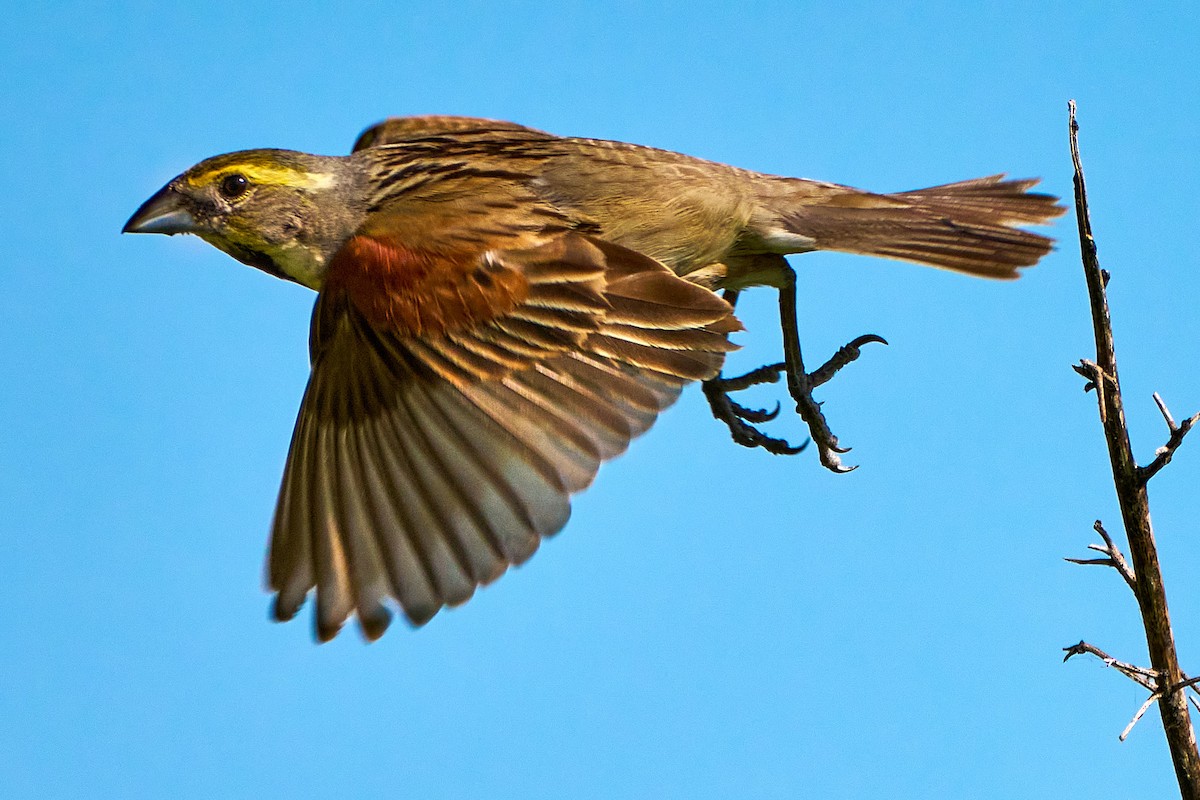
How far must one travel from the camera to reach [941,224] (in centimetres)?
566

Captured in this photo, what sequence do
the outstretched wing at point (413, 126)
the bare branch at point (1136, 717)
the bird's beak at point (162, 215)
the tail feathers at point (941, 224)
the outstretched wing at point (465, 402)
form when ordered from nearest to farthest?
the bare branch at point (1136, 717) < the outstretched wing at point (465, 402) < the bird's beak at point (162, 215) < the tail feathers at point (941, 224) < the outstretched wing at point (413, 126)

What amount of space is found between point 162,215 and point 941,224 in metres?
3.35

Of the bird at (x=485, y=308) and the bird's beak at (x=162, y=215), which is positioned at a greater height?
the bird's beak at (x=162, y=215)

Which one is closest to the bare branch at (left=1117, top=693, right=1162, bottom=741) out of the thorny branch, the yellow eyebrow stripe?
the thorny branch

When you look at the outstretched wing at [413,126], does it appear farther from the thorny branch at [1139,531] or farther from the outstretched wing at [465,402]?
the thorny branch at [1139,531]

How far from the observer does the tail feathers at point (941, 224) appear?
17.7ft

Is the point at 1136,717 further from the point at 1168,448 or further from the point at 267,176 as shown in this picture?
the point at 267,176

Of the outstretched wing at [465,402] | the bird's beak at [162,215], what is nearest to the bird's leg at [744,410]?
the outstretched wing at [465,402]

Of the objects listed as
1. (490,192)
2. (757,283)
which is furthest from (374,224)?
(757,283)

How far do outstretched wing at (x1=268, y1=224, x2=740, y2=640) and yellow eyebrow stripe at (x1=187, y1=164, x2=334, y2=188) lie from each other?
1.74 ft

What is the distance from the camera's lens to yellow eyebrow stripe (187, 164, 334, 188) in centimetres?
516

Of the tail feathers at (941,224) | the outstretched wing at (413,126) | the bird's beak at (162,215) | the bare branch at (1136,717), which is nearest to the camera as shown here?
the bare branch at (1136,717)

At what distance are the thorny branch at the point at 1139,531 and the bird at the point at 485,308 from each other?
59.3 inches

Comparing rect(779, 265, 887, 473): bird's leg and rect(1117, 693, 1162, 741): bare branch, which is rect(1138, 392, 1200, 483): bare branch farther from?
rect(779, 265, 887, 473): bird's leg
